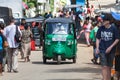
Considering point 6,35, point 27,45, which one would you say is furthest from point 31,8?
point 6,35

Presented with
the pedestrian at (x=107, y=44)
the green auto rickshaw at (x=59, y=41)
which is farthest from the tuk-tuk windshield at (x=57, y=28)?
the pedestrian at (x=107, y=44)

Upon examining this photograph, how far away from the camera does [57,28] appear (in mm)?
26641

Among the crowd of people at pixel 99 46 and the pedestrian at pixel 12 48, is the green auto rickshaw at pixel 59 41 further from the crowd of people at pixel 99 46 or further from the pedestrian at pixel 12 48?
the pedestrian at pixel 12 48

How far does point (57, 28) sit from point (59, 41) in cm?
98

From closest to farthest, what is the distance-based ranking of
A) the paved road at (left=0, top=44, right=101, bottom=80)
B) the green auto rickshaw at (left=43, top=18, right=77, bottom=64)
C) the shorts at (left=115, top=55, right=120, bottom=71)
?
the shorts at (left=115, top=55, right=120, bottom=71)
the paved road at (left=0, top=44, right=101, bottom=80)
the green auto rickshaw at (left=43, top=18, right=77, bottom=64)

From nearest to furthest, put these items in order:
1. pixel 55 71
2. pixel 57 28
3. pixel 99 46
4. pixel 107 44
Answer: pixel 107 44, pixel 99 46, pixel 55 71, pixel 57 28

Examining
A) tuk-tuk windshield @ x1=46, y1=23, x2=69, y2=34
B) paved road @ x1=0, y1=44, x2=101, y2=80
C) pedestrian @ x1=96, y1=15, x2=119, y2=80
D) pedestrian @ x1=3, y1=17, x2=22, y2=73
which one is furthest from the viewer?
tuk-tuk windshield @ x1=46, y1=23, x2=69, y2=34

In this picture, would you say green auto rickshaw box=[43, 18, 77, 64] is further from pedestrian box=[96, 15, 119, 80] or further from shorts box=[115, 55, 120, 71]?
pedestrian box=[96, 15, 119, 80]

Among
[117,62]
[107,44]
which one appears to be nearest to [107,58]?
[107,44]

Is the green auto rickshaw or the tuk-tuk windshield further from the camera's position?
the tuk-tuk windshield

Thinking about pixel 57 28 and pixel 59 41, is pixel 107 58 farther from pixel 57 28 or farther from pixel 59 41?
pixel 57 28

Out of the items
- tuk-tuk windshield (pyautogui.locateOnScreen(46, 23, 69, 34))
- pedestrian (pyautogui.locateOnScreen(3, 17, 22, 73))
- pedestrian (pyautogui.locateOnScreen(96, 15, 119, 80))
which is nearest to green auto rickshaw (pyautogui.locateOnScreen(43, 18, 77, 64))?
tuk-tuk windshield (pyautogui.locateOnScreen(46, 23, 69, 34))

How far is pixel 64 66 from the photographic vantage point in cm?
2458

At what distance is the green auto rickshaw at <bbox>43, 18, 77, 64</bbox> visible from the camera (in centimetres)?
2567
